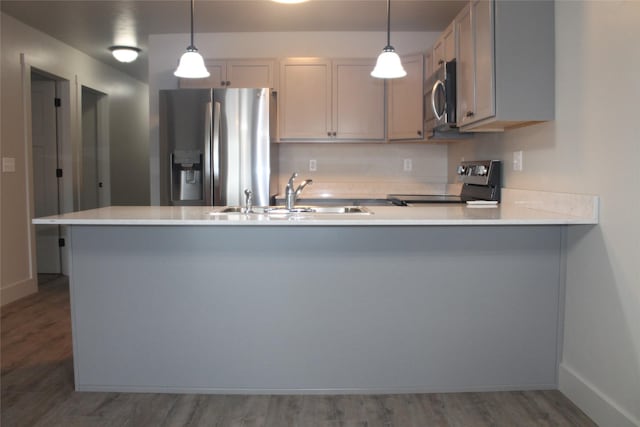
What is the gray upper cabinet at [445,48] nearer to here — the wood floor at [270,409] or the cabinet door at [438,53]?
the cabinet door at [438,53]

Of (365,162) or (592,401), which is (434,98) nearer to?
(365,162)

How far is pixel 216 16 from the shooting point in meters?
4.50

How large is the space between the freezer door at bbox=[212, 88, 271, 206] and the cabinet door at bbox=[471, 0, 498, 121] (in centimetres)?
183

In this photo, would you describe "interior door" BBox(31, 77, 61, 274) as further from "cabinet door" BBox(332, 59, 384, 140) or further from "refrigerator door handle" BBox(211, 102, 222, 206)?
"cabinet door" BBox(332, 59, 384, 140)

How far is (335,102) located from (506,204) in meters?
1.93

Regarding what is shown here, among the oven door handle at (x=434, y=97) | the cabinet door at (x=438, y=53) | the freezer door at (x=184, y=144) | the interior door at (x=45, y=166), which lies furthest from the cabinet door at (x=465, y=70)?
the interior door at (x=45, y=166)

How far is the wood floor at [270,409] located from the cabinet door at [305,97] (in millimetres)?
2730

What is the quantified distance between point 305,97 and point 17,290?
2.95 metres

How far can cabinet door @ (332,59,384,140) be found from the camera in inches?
187

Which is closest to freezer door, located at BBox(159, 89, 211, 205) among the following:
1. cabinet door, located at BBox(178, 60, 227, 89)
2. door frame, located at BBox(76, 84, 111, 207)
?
cabinet door, located at BBox(178, 60, 227, 89)

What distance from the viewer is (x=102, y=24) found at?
4.79 meters

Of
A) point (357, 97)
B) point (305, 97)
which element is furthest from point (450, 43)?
point (305, 97)

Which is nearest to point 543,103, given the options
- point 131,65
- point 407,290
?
point 407,290

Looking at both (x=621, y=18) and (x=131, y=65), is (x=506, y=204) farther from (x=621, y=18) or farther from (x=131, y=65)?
(x=131, y=65)
